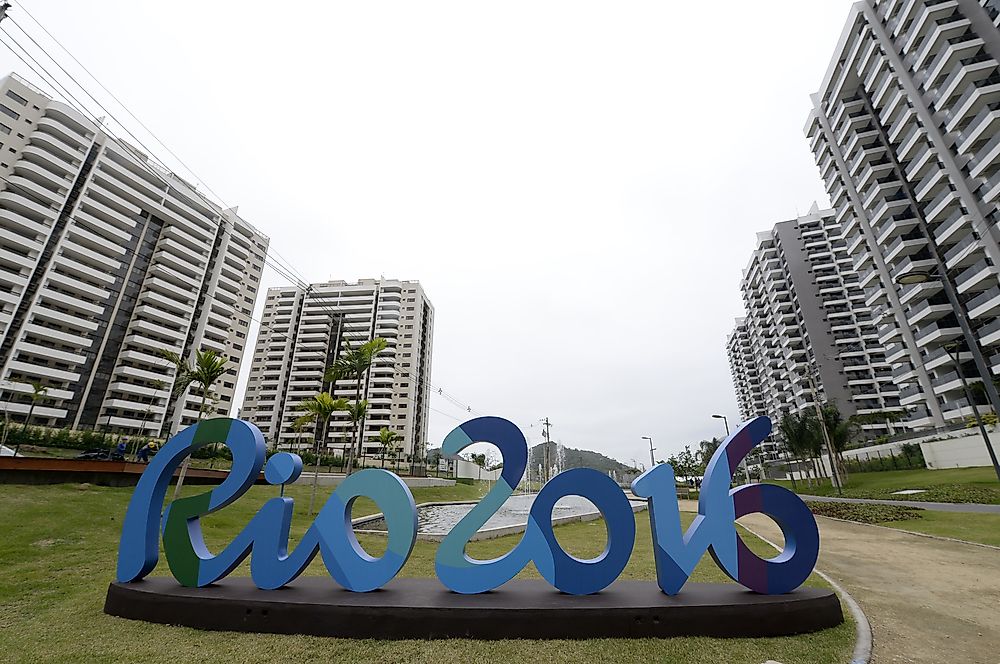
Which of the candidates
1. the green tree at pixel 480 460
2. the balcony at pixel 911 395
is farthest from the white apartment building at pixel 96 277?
the balcony at pixel 911 395

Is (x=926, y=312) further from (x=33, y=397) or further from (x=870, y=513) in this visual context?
(x=33, y=397)

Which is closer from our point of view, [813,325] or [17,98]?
[17,98]

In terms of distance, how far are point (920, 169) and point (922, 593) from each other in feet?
184

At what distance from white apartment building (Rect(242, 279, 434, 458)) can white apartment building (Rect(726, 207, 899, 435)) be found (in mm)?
70999

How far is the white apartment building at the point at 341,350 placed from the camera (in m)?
84.1

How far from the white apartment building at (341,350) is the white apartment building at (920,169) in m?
73.4

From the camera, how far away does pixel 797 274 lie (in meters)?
82.6

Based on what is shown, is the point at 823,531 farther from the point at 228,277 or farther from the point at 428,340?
the point at 428,340

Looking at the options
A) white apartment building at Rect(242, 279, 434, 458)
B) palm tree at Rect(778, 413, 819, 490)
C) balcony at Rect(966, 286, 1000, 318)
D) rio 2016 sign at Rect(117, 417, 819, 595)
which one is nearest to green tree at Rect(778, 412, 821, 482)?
palm tree at Rect(778, 413, 819, 490)

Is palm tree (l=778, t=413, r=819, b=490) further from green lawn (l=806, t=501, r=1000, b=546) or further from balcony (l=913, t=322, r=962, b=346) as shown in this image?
green lawn (l=806, t=501, r=1000, b=546)

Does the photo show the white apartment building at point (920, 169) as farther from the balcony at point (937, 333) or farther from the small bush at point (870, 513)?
the small bush at point (870, 513)

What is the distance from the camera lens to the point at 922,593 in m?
8.36

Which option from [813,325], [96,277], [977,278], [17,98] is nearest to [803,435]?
[977,278]

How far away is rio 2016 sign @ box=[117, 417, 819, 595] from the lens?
22.9 ft
